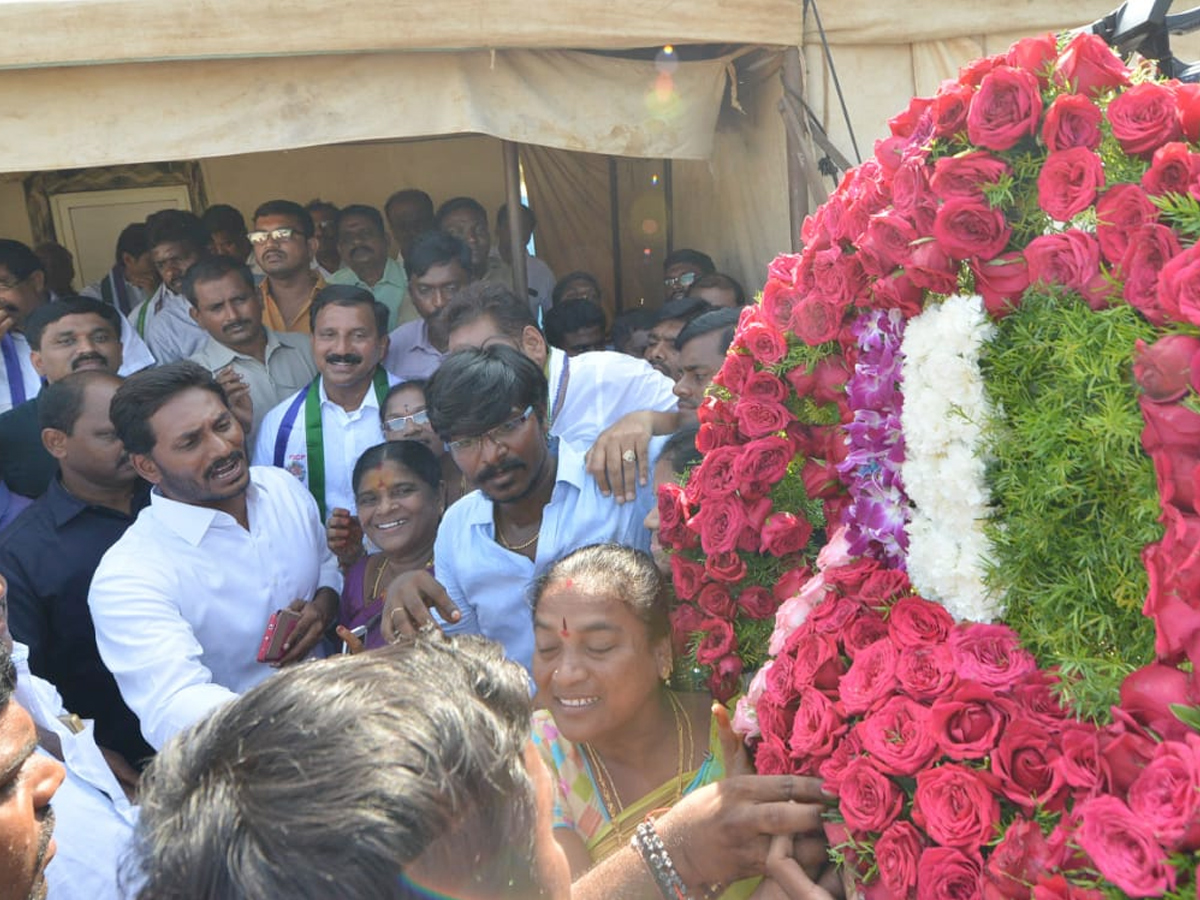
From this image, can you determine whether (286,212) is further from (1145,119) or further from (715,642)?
(1145,119)

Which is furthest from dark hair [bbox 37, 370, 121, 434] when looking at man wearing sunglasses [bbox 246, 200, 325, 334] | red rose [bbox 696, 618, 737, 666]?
red rose [bbox 696, 618, 737, 666]

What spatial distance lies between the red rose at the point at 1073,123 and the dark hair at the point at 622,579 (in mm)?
1290

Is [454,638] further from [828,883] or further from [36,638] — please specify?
[36,638]

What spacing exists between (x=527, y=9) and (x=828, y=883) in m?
3.29

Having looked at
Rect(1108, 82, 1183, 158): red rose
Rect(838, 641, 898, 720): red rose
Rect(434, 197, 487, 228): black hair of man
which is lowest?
Rect(838, 641, 898, 720): red rose

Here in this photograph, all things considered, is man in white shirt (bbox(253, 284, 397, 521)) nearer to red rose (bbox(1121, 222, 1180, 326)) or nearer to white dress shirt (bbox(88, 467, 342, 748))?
white dress shirt (bbox(88, 467, 342, 748))

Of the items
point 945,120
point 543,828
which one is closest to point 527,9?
point 945,120

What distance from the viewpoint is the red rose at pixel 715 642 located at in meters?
2.29

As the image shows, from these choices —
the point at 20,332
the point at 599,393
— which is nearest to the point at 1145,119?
the point at 599,393

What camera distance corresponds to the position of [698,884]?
6.37 ft

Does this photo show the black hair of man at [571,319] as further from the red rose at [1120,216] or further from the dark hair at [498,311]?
the red rose at [1120,216]

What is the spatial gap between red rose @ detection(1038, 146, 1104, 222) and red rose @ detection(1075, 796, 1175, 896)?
0.79 meters

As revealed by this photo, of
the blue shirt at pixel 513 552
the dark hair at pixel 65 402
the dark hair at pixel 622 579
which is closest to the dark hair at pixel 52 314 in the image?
the dark hair at pixel 65 402

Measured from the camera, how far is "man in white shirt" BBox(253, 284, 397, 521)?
4250mm
